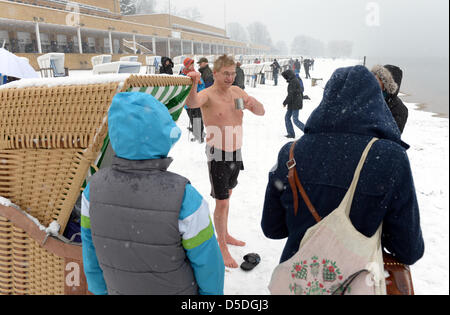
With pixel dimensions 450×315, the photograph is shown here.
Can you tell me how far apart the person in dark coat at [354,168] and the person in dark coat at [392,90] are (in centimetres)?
185

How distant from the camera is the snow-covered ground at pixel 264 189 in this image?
288 centimetres

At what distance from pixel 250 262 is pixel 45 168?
7.06ft

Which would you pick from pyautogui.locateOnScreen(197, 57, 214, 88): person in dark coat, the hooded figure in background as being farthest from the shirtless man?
pyautogui.locateOnScreen(197, 57, 214, 88): person in dark coat

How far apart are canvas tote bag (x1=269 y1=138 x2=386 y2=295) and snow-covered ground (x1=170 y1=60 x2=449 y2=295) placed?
83 cm

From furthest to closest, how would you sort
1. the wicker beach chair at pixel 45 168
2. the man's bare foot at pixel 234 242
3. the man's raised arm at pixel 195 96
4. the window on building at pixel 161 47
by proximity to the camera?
the window on building at pixel 161 47 < the man's bare foot at pixel 234 242 < the man's raised arm at pixel 195 96 < the wicker beach chair at pixel 45 168

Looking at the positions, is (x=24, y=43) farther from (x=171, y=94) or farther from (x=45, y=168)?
(x=45, y=168)

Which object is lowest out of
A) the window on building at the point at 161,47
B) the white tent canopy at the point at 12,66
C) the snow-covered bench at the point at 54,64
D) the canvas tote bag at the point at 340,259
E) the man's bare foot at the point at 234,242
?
the man's bare foot at the point at 234,242

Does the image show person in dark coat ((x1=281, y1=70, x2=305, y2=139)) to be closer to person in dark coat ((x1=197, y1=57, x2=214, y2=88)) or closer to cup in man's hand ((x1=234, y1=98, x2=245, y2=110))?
person in dark coat ((x1=197, y1=57, x2=214, y2=88))

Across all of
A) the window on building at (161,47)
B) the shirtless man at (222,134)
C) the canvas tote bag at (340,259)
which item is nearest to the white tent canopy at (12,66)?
the shirtless man at (222,134)

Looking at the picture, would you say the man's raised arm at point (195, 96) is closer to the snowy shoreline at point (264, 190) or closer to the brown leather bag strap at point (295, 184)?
the snowy shoreline at point (264, 190)

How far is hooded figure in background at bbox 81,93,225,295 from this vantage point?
1244 millimetres

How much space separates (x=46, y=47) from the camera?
29000 millimetres
